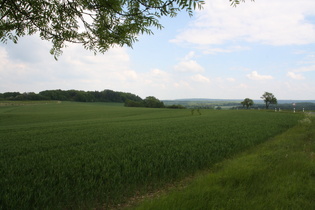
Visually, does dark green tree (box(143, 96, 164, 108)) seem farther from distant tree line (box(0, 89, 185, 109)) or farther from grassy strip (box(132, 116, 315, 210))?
grassy strip (box(132, 116, 315, 210))

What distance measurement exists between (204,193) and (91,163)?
3.75 m

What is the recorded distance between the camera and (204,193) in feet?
12.7

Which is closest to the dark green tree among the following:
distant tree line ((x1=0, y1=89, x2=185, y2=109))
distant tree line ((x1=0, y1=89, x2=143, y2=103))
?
distant tree line ((x1=0, y1=89, x2=185, y2=109))

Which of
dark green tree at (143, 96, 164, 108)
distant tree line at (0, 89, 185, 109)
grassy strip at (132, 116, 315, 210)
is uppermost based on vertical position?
distant tree line at (0, 89, 185, 109)

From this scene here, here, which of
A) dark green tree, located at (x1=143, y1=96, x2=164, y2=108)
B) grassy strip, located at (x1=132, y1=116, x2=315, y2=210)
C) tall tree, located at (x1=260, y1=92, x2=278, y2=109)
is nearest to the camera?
grassy strip, located at (x1=132, y1=116, x2=315, y2=210)

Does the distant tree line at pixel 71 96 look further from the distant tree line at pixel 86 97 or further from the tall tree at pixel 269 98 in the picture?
the tall tree at pixel 269 98

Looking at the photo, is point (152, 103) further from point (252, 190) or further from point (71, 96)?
point (252, 190)

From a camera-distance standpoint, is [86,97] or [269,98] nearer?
[269,98]

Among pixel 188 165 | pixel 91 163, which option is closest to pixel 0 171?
pixel 91 163

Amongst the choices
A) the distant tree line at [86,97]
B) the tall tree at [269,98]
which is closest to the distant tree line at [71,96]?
the distant tree line at [86,97]

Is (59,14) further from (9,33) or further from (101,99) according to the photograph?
(101,99)

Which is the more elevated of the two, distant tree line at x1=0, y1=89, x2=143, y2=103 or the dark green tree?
distant tree line at x1=0, y1=89, x2=143, y2=103

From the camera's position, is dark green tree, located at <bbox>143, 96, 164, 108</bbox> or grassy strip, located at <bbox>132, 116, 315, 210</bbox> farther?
dark green tree, located at <bbox>143, 96, 164, 108</bbox>

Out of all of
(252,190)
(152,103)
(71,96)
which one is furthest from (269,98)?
(71,96)
